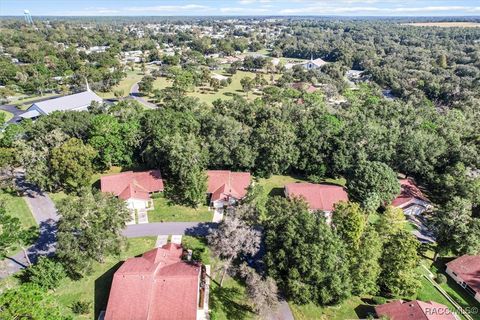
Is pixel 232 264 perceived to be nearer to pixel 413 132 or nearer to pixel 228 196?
pixel 228 196

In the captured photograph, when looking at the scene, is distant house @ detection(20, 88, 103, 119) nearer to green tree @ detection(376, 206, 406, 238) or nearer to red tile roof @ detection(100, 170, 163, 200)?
red tile roof @ detection(100, 170, 163, 200)

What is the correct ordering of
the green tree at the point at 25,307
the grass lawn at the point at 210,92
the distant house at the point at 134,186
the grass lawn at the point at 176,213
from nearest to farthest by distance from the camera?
the green tree at the point at 25,307 → the grass lawn at the point at 176,213 → the distant house at the point at 134,186 → the grass lawn at the point at 210,92

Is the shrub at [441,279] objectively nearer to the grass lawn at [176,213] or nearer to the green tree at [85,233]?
the grass lawn at [176,213]

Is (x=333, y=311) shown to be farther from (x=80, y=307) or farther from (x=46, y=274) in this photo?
(x=46, y=274)

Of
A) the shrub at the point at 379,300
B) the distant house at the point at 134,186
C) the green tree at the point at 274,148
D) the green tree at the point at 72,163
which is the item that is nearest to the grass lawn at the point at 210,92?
the green tree at the point at 274,148

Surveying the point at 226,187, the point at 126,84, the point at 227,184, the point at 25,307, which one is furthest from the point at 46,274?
the point at 126,84

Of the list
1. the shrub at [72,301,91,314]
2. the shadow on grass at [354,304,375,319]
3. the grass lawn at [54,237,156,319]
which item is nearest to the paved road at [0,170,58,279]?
the grass lawn at [54,237,156,319]

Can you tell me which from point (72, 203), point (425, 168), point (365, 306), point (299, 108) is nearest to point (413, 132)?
point (425, 168)

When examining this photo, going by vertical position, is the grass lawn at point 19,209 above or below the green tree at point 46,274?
below
